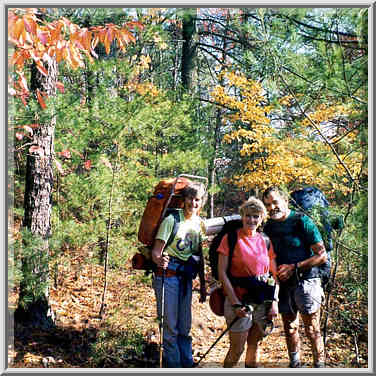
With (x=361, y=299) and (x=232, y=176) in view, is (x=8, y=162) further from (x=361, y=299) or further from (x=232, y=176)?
(x=361, y=299)

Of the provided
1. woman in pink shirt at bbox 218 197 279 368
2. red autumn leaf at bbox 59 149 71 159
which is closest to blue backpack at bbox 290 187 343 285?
woman in pink shirt at bbox 218 197 279 368

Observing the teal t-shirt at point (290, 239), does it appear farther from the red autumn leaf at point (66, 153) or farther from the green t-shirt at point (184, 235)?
the red autumn leaf at point (66, 153)

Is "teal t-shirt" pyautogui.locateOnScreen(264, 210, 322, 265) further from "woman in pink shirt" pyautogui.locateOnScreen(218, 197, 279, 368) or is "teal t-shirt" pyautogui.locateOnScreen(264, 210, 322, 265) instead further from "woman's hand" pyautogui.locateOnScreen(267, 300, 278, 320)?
"woman's hand" pyautogui.locateOnScreen(267, 300, 278, 320)

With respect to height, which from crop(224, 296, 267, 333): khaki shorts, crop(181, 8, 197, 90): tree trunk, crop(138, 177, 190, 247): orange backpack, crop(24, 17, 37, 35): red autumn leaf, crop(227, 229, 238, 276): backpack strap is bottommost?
crop(224, 296, 267, 333): khaki shorts

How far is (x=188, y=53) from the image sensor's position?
440 centimetres

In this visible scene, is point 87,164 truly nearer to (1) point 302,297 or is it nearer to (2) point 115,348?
(2) point 115,348

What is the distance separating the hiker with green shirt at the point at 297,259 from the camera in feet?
9.46

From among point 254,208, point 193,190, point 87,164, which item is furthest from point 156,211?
point 87,164

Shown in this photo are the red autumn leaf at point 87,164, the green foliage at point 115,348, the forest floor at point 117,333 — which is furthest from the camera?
the red autumn leaf at point 87,164

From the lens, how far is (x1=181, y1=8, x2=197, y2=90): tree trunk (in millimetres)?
4172

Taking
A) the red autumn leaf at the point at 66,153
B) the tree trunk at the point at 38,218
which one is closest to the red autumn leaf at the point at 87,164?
the red autumn leaf at the point at 66,153

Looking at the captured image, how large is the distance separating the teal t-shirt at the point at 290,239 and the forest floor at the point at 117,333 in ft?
1.44

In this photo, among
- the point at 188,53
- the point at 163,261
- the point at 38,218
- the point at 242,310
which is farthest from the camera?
the point at 188,53

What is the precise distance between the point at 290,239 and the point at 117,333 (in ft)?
6.14
